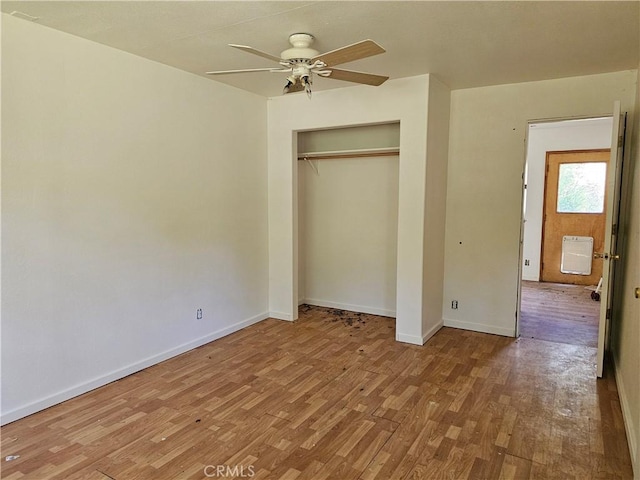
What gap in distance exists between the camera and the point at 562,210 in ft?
22.8

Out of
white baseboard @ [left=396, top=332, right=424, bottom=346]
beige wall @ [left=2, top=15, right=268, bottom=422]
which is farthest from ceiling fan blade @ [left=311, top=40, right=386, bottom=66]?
white baseboard @ [left=396, top=332, right=424, bottom=346]

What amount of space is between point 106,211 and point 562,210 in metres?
6.93

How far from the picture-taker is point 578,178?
6.82 meters

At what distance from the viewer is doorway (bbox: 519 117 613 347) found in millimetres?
6598

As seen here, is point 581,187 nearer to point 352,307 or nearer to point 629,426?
point 352,307

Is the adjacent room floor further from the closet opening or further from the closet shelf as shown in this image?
the closet shelf

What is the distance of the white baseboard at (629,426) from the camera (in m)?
2.09

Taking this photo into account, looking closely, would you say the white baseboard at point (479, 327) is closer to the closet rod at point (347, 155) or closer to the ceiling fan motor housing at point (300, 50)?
the closet rod at point (347, 155)

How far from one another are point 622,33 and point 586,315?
3540 millimetres

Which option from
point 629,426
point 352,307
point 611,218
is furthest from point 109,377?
point 611,218

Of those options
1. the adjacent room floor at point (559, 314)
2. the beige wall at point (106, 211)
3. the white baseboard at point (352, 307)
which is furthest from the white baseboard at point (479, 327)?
the beige wall at point (106, 211)

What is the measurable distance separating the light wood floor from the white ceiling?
255 cm

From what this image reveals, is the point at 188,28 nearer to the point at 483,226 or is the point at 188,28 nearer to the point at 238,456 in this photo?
the point at 238,456
